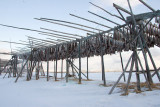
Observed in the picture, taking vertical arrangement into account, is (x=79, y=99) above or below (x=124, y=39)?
below

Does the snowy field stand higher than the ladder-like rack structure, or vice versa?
the ladder-like rack structure

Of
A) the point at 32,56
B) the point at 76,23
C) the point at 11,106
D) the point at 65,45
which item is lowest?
the point at 11,106

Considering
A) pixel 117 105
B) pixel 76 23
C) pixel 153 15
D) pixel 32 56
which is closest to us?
pixel 117 105

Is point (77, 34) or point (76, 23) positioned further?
point (77, 34)

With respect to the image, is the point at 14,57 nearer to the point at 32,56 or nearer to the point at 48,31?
the point at 32,56

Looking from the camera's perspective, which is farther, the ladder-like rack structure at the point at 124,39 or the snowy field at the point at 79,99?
the ladder-like rack structure at the point at 124,39

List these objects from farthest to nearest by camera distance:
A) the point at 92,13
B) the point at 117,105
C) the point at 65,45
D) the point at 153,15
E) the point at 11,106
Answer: the point at 65,45 → the point at 92,13 → the point at 153,15 → the point at 11,106 → the point at 117,105

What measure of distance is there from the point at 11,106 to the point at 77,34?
765cm

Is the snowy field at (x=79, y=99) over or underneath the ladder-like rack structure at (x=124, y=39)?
underneath

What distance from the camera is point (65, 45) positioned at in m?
13.4

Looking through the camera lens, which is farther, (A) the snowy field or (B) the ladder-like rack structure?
(B) the ladder-like rack structure

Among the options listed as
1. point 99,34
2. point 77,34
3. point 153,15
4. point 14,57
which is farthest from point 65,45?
point 14,57

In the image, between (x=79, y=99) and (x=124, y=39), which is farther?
(x=124, y=39)

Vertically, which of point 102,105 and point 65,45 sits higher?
point 65,45
